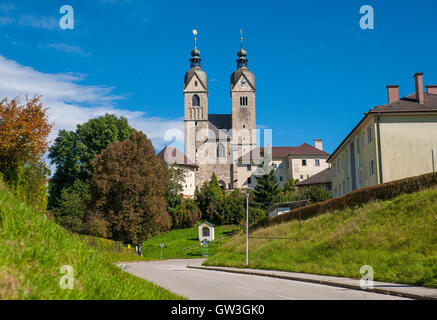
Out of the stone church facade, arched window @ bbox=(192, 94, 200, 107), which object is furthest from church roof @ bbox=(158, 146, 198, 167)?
arched window @ bbox=(192, 94, 200, 107)

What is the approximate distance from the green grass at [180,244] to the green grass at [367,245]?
62.3 ft

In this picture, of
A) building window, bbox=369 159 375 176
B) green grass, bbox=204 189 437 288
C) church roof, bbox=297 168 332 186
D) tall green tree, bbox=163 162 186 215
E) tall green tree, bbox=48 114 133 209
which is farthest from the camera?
church roof, bbox=297 168 332 186

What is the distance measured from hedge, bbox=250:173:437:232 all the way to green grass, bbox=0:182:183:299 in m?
21.4

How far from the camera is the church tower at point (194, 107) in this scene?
350 ft

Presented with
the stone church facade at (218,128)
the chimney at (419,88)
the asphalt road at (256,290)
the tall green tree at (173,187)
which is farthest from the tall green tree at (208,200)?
the asphalt road at (256,290)

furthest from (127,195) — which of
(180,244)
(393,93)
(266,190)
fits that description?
(266,190)

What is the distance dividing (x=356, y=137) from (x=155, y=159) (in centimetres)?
→ 1931

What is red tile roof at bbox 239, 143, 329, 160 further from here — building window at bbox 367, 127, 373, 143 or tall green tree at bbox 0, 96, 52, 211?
tall green tree at bbox 0, 96, 52, 211

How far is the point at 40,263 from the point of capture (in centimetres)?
599

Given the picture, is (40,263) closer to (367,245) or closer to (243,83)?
(367,245)

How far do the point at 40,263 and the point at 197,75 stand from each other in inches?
4188

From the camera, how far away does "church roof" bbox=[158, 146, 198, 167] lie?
102 meters
